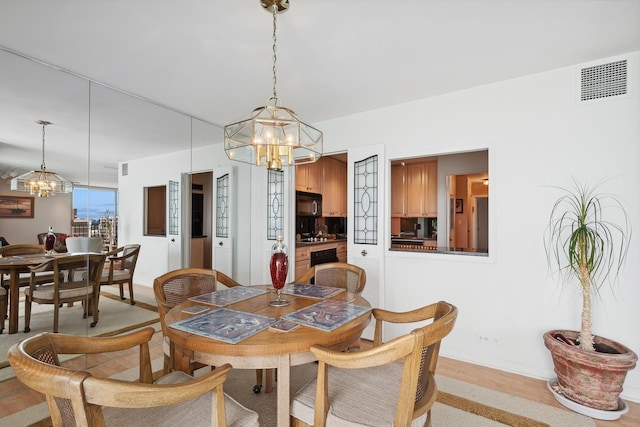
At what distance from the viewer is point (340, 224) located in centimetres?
683

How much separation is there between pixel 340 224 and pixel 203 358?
220 inches

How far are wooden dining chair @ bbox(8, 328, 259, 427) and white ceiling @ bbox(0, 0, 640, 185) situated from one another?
185 centimetres

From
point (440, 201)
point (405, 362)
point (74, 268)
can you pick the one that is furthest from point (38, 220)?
point (440, 201)

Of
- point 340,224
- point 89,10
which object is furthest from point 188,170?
point 340,224

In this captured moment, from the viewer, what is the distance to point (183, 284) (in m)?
2.36

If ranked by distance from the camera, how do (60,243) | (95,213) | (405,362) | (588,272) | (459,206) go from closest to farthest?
(405,362)
(588,272)
(60,243)
(95,213)
(459,206)

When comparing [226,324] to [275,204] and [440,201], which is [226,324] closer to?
[275,204]

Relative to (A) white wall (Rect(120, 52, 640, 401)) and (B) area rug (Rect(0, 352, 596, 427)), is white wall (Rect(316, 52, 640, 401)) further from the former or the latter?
(B) area rug (Rect(0, 352, 596, 427))

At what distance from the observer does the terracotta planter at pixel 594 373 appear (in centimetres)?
200

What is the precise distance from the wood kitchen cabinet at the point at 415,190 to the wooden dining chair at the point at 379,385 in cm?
428

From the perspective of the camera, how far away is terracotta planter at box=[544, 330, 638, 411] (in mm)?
1996

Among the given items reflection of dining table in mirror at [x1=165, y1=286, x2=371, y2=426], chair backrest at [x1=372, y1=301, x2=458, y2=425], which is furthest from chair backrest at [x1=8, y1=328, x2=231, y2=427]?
chair backrest at [x1=372, y1=301, x2=458, y2=425]

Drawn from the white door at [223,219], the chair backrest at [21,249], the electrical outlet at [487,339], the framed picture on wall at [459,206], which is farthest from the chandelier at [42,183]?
the framed picture on wall at [459,206]

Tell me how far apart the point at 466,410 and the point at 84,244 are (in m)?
3.45
